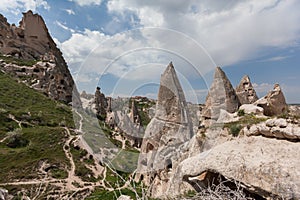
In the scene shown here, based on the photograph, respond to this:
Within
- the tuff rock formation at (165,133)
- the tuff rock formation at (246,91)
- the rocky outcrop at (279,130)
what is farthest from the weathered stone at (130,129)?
the rocky outcrop at (279,130)

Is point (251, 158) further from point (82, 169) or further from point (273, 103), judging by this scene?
point (82, 169)

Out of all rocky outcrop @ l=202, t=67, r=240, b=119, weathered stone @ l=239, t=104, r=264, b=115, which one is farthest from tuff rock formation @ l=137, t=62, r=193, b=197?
weathered stone @ l=239, t=104, r=264, b=115

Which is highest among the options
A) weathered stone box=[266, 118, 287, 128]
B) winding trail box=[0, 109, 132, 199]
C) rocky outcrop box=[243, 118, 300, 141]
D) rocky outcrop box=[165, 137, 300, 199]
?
weathered stone box=[266, 118, 287, 128]

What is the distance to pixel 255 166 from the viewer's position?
384cm

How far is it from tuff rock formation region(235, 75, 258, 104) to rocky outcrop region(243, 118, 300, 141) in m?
7.13

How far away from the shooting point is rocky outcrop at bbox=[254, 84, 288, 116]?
834cm

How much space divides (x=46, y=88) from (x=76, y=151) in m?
25.4

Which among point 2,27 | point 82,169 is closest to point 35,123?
point 82,169

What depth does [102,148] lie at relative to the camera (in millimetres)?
26250

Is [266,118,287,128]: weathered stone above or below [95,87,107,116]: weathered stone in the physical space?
below

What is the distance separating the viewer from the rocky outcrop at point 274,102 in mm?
8344

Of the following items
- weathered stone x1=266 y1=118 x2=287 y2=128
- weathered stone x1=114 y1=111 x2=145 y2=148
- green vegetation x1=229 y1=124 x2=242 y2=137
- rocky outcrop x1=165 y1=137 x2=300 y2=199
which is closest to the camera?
rocky outcrop x1=165 y1=137 x2=300 y2=199

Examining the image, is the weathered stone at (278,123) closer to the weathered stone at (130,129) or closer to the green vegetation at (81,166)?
the green vegetation at (81,166)

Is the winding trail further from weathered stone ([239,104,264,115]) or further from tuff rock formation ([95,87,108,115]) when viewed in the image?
tuff rock formation ([95,87,108,115])
